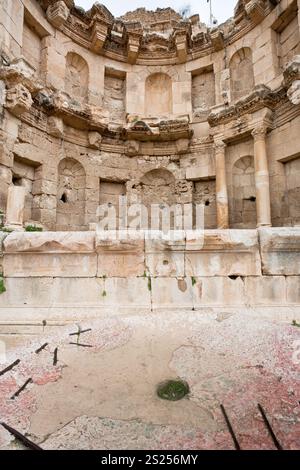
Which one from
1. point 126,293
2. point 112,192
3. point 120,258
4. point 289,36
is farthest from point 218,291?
point 289,36

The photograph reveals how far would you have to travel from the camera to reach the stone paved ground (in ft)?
6.44

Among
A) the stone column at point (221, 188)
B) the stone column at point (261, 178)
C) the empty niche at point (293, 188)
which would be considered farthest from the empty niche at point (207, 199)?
the empty niche at point (293, 188)

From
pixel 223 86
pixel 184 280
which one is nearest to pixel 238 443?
pixel 184 280

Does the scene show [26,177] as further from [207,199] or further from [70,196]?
[207,199]

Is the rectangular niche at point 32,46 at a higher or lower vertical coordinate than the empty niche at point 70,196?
higher

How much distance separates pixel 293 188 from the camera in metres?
8.62

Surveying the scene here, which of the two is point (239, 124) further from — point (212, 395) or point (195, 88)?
point (212, 395)

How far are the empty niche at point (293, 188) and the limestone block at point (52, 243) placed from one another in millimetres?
6770

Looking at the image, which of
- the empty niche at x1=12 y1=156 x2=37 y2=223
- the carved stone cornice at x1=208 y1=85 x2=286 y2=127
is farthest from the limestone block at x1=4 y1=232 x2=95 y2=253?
the carved stone cornice at x1=208 y1=85 x2=286 y2=127

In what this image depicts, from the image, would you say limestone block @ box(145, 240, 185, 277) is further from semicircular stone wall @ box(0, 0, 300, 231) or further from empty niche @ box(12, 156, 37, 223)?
empty niche @ box(12, 156, 37, 223)

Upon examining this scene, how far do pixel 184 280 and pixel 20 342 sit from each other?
7.48 feet

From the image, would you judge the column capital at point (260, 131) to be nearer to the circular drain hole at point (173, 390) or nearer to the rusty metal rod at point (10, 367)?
the circular drain hole at point (173, 390)

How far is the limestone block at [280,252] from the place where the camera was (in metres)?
3.81

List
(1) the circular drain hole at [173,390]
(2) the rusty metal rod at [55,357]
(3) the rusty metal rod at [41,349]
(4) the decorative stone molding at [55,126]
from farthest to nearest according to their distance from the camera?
(4) the decorative stone molding at [55,126] < (3) the rusty metal rod at [41,349] < (2) the rusty metal rod at [55,357] < (1) the circular drain hole at [173,390]
